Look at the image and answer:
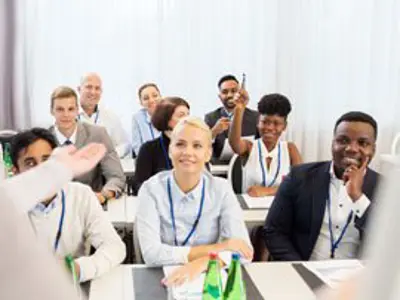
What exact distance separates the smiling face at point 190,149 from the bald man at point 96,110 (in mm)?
2296

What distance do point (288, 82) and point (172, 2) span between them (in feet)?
4.44

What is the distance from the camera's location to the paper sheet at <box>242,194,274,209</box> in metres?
3.21

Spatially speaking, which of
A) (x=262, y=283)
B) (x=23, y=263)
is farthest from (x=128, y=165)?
(x=23, y=263)

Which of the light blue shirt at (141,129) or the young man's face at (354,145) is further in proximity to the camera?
the light blue shirt at (141,129)

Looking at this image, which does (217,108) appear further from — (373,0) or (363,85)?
(373,0)

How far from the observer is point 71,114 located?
3.71m

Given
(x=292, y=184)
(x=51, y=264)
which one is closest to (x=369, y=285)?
(x=51, y=264)

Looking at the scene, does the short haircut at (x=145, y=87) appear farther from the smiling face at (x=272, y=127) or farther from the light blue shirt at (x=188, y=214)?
the light blue shirt at (x=188, y=214)

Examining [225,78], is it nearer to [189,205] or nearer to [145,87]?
[145,87]

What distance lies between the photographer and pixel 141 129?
16.5 feet

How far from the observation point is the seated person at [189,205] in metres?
2.39

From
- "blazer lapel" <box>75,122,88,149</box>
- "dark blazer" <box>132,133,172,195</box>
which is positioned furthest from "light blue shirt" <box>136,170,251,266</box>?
"blazer lapel" <box>75,122,88,149</box>

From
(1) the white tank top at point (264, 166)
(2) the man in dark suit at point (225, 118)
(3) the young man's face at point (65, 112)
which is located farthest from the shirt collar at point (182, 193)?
(2) the man in dark suit at point (225, 118)

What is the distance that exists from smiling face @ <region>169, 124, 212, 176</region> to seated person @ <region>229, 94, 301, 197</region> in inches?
43.3
